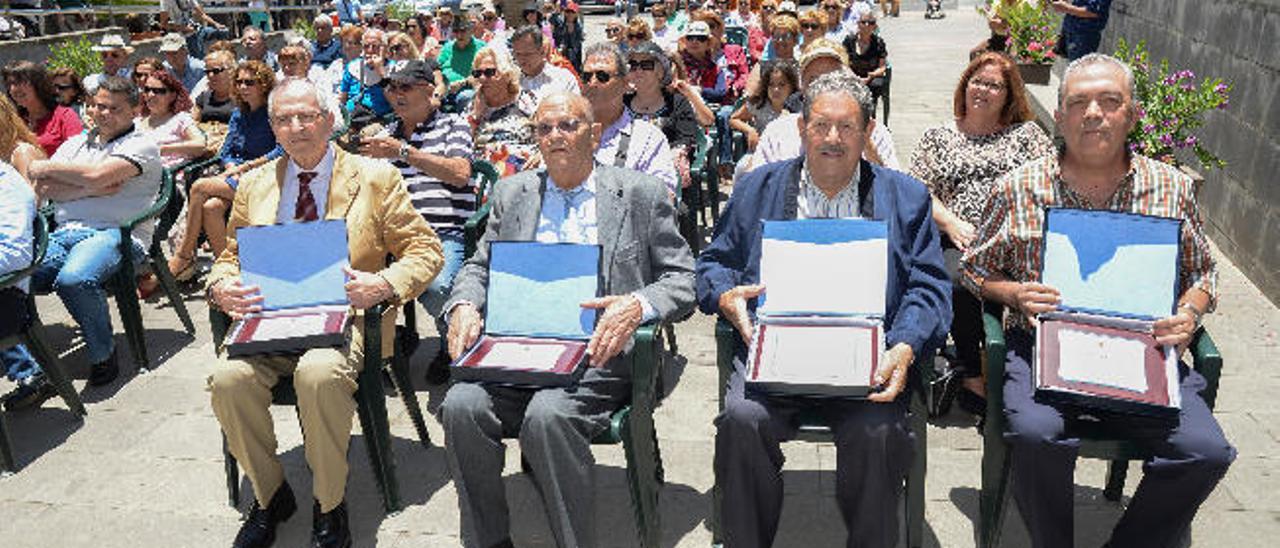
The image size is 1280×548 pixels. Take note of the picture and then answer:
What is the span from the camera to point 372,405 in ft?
11.8

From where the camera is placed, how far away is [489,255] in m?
3.38

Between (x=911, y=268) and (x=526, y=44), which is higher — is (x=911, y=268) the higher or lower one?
the lower one

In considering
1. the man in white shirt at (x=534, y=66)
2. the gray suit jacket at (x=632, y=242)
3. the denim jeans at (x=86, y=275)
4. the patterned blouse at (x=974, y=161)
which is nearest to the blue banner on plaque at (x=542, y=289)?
the gray suit jacket at (x=632, y=242)

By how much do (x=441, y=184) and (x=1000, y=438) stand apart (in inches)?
120

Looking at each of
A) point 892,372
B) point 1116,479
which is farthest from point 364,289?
point 1116,479

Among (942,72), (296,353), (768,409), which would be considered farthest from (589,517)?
(942,72)

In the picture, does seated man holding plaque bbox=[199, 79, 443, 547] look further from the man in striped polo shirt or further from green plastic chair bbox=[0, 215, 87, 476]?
green plastic chair bbox=[0, 215, 87, 476]

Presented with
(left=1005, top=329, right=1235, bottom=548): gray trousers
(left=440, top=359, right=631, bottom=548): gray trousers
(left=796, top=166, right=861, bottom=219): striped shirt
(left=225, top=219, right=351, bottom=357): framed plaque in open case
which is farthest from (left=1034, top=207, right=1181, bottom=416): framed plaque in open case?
(left=225, top=219, right=351, bottom=357): framed plaque in open case

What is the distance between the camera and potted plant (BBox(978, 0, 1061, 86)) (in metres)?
9.87

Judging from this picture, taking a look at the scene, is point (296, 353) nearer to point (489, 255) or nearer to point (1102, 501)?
point (489, 255)

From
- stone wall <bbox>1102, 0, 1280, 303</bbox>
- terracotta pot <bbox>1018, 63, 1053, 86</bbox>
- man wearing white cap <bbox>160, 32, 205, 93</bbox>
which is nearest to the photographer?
stone wall <bbox>1102, 0, 1280, 303</bbox>

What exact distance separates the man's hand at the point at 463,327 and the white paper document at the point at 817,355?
1.02 meters

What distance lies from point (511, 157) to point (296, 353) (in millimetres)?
2234

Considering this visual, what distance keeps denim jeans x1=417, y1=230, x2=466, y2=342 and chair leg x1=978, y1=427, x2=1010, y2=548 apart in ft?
8.19
